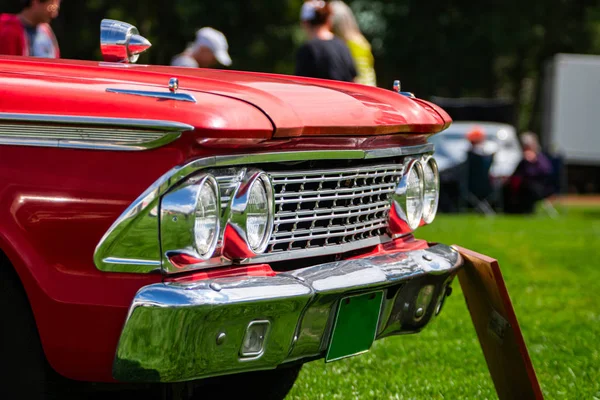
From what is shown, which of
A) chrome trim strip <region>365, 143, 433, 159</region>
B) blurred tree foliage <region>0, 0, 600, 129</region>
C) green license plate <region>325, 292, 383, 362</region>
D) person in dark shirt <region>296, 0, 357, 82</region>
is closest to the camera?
green license plate <region>325, 292, 383, 362</region>

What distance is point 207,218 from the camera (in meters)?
2.94

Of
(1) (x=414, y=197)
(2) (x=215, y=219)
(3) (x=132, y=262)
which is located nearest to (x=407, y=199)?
(1) (x=414, y=197)

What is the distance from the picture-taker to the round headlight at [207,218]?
9.54 ft

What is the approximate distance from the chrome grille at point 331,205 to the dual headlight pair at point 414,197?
0.03 m

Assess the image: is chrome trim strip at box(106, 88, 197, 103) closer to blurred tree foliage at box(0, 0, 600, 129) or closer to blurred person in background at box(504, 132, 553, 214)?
blurred person in background at box(504, 132, 553, 214)

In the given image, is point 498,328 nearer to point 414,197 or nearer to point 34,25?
point 414,197

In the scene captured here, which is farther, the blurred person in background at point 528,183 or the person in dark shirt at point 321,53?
the blurred person in background at point 528,183

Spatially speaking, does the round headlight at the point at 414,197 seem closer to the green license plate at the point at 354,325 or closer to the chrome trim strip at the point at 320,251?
the chrome trim strip at the point at 320,251

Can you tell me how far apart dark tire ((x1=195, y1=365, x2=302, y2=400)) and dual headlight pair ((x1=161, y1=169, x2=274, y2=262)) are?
48.0 inches

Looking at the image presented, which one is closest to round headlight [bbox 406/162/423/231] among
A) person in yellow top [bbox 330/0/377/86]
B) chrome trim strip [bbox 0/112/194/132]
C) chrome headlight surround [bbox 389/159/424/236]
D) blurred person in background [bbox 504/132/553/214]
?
chrome headlight surround [bbox 389/159/424/236]

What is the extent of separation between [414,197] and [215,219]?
3.82 ft

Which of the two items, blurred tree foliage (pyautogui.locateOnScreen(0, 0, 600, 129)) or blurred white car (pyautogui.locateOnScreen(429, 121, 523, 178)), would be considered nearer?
blurred white car (pyautogui.locateOnScreen(429, 121, 523, 178))

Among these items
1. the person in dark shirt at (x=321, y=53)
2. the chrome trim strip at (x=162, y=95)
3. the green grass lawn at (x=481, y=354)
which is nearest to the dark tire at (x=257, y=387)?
the green grass lawn at (x=481, y=354)

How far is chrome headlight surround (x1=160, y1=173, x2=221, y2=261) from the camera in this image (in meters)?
2.83
